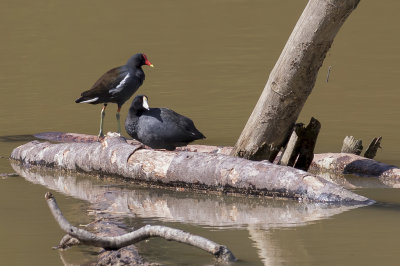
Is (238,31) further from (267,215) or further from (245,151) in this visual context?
(267,215)

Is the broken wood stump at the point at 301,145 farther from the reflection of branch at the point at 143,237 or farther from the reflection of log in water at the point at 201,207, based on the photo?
the reflection of branch at the point at 143,237

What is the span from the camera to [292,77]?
1057 centimetres

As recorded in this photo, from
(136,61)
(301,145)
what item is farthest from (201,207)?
(136,61)

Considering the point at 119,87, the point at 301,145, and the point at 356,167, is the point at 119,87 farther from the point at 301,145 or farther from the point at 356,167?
the point at 356,167

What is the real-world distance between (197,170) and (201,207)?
748 mm

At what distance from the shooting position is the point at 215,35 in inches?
1056

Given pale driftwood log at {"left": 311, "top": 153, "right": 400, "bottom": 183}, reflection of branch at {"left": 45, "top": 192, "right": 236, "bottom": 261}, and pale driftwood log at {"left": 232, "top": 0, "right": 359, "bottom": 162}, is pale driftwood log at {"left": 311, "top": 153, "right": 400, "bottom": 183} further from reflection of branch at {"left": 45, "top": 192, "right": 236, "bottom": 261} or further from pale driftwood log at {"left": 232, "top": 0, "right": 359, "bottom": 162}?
reflection of branch at {"left": 45, "top": 192, "right": 236, "bottom": 261}

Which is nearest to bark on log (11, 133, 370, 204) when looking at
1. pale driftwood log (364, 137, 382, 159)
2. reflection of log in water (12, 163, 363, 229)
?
reflection of log in water (12, 163, 363, 229)

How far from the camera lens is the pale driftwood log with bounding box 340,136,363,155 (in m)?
12.1

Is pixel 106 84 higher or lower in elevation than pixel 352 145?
lower

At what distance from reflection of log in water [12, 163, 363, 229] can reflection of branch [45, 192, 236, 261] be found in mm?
1695

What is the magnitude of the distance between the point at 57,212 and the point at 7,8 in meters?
27.3

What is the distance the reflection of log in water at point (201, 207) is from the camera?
8.89m

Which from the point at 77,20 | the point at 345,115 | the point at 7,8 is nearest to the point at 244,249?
the point at 345,115
